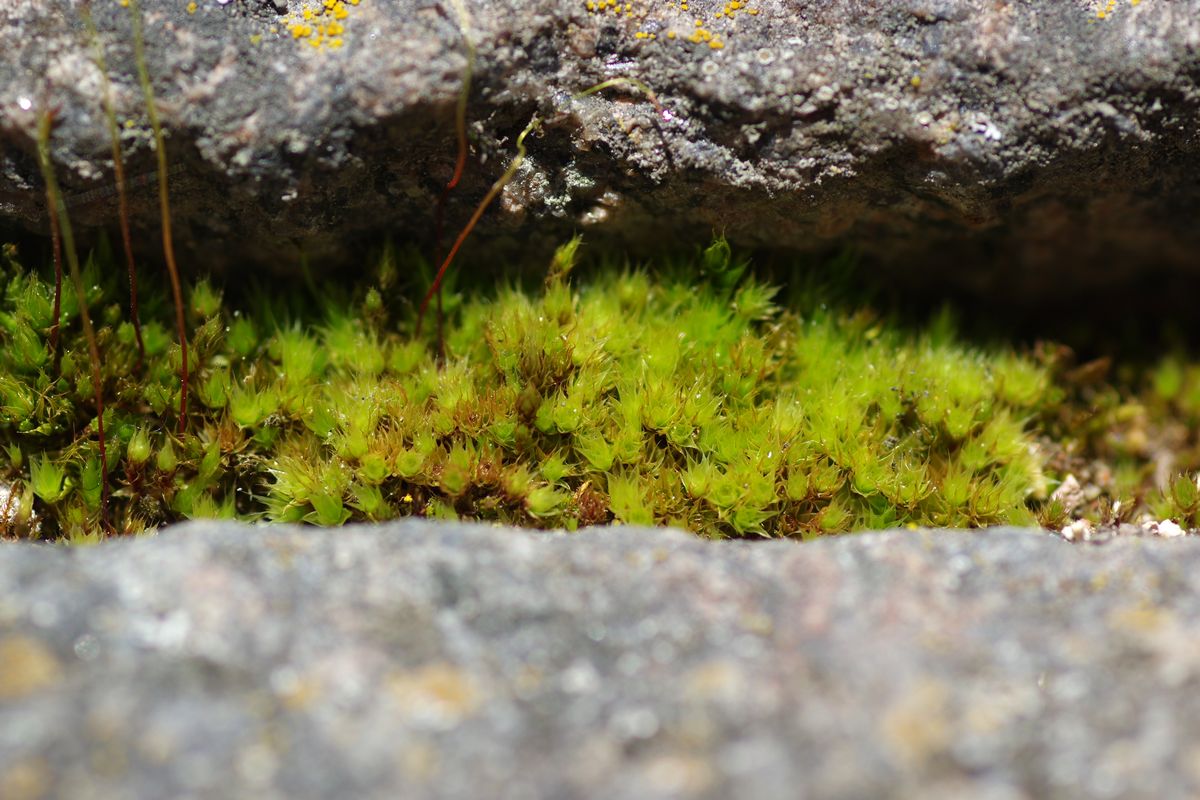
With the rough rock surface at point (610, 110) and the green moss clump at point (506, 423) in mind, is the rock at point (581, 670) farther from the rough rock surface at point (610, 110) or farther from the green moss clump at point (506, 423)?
the rough rock surface at point (610, 110)

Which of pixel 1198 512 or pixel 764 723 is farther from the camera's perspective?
pixel 1198 512

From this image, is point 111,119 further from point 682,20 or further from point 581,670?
point 581,670

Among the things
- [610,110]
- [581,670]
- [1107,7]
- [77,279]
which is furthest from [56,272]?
[1107,7]

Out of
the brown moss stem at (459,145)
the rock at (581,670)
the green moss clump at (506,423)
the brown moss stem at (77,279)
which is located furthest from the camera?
the green moss clump at (506,423)

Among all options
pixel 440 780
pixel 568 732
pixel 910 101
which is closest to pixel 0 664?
pixel 440 780

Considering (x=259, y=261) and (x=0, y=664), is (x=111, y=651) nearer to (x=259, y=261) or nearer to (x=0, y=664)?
(x=0, y=664)

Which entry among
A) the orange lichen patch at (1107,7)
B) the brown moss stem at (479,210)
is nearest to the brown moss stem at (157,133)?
the brown moss stem at (479,210)

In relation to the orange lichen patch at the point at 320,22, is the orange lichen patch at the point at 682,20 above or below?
above
